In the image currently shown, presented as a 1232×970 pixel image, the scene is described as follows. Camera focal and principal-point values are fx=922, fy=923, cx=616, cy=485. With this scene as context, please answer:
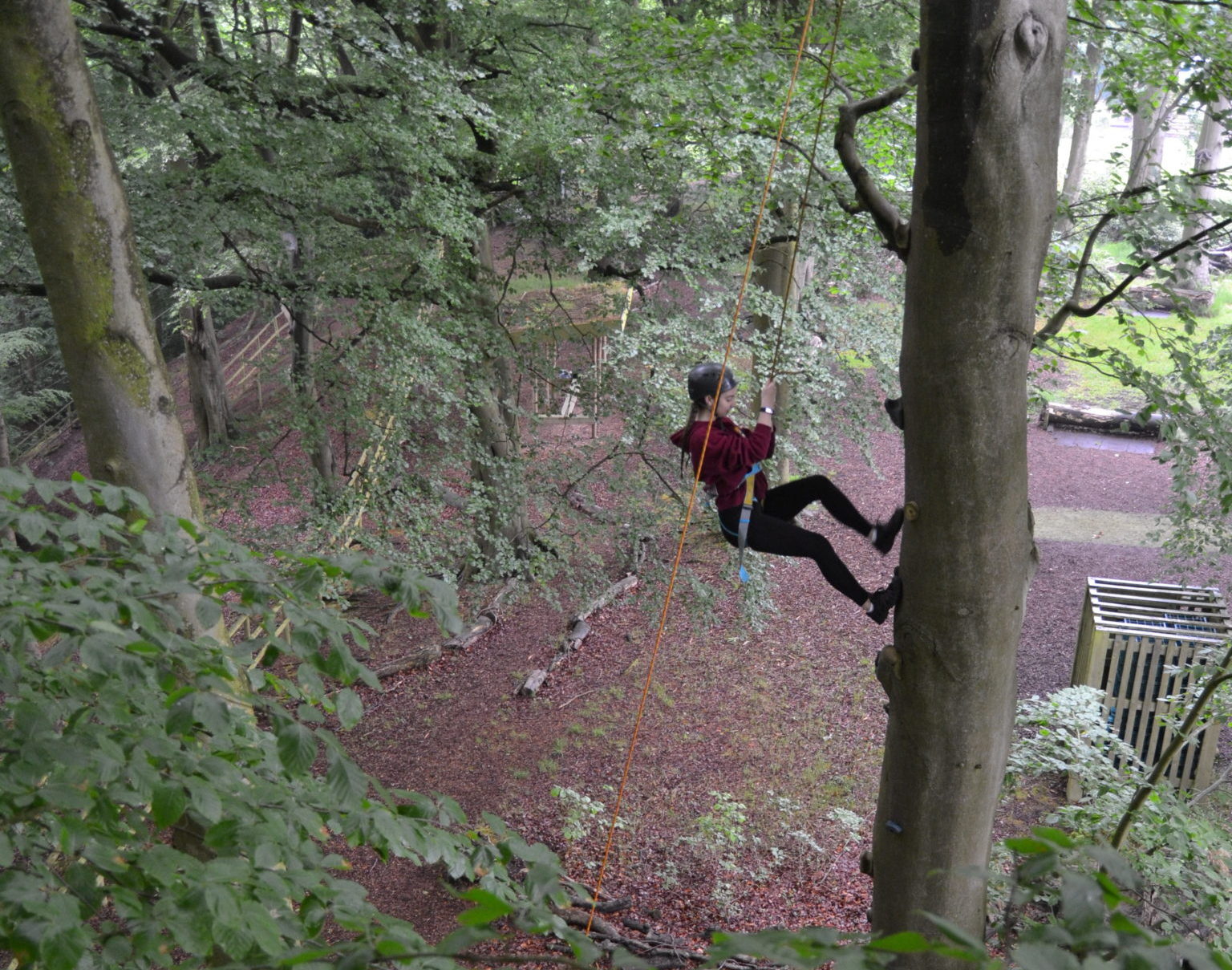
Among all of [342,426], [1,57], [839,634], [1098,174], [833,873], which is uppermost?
[1098,174]

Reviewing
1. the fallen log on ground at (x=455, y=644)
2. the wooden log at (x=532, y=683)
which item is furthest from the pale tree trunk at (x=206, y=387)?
the wooden log at (x=532, y=683)

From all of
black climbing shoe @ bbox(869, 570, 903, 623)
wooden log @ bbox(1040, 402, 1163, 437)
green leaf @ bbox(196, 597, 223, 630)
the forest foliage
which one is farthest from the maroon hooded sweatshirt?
wooden log @ bbox(1040, 402, 1163, 437)

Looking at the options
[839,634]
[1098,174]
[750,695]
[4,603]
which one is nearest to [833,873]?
[750,695]

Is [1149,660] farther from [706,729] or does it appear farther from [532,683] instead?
[532,683]

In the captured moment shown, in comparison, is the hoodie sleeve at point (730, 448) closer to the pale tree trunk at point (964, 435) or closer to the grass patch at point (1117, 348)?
the pale tree trunk at point (964, 435)

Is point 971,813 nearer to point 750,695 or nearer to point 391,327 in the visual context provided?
point 391,327

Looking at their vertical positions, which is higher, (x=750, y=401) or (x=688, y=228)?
(x=688, y=228)

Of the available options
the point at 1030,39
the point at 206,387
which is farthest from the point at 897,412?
the point at 206,387

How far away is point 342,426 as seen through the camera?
7527mm

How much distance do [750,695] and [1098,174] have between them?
23605 millimetres

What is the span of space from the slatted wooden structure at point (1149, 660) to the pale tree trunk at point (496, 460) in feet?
17.1

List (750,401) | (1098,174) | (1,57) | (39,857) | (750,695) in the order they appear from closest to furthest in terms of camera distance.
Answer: (39,857), (1,57), (750,401), (750,695), (1098,174)

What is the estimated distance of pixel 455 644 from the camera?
10531 millimetres

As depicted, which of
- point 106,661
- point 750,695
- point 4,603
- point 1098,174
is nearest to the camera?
point 106,661
